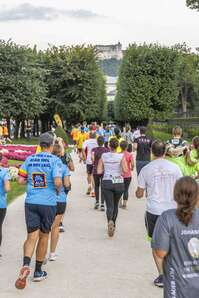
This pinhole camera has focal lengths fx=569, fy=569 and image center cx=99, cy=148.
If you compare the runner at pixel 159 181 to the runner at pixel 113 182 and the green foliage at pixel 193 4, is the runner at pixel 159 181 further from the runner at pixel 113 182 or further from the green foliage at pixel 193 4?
the green foliage at pixel 193 4

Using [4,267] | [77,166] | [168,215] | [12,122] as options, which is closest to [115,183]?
[4,267]

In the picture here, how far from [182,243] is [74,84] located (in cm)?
5212

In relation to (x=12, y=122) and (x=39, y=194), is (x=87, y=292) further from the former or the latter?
(x=12, y=122)

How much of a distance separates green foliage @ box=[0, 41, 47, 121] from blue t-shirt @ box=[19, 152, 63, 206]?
38.9 meters

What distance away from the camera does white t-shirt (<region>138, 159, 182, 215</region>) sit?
701cm

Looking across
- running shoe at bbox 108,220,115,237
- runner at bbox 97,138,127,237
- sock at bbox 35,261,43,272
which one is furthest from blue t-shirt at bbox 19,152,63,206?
runner at bbox 97,138,127,237

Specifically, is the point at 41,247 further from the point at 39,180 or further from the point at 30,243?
the point at 39,180

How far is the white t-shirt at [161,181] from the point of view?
7.01 metres

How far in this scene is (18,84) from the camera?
154 feet

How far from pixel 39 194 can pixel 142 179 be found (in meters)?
1.32

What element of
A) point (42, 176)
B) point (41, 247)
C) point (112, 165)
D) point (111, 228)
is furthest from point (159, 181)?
point (112, 165)

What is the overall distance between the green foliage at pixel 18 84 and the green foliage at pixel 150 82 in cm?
1038

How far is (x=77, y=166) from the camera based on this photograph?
26.1 metres

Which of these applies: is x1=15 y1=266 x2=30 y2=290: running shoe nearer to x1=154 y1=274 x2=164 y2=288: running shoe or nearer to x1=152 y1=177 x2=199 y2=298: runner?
x1=154 y1=274 x2=164 y2=288: running shoe
